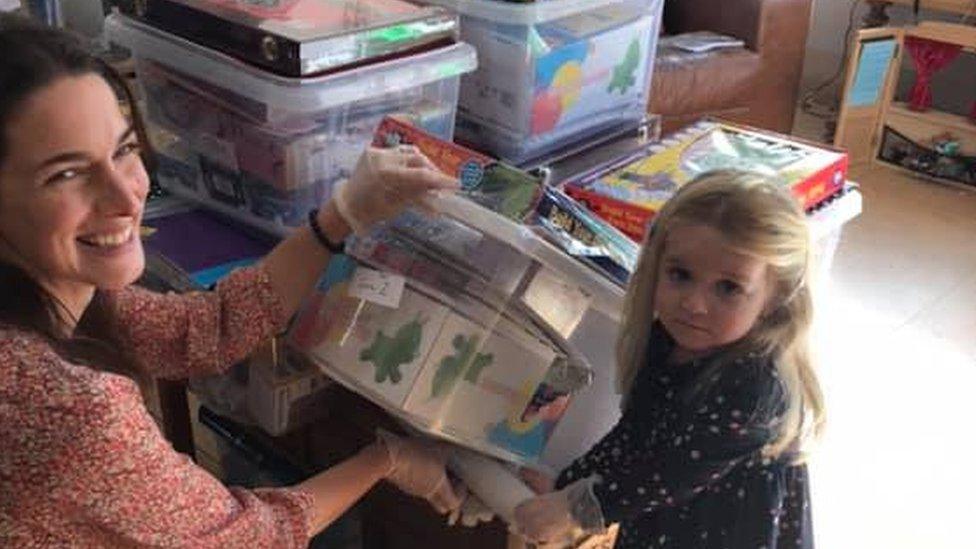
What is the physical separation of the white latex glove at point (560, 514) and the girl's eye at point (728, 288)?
22 cm

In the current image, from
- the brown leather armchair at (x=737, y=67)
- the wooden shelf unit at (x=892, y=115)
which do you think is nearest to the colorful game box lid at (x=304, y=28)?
the brown leather armchair at (x=737, y=67)

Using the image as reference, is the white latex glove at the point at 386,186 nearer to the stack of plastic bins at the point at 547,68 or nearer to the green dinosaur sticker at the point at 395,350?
the green dinosaur sticker at the point at 395,350

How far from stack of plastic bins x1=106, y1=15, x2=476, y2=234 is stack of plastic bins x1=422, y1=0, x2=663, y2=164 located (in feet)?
0.26

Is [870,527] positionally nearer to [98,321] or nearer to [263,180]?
[263,180]

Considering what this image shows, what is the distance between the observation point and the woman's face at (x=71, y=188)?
742 mm

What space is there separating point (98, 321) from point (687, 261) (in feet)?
1.80

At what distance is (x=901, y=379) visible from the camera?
2100mm

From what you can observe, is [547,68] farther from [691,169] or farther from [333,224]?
[333,224]

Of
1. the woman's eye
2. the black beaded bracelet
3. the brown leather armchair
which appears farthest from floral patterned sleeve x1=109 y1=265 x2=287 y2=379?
the brown leather armchair

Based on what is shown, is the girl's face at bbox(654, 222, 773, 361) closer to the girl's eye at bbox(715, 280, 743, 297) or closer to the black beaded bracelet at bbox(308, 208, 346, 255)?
the girl's eye at bbox(715, 280, 743, 297)

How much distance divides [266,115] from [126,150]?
39 centimetres

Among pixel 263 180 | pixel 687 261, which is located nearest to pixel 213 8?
pixel 263 180

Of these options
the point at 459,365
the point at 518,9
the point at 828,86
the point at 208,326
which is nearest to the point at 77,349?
the point at 208,326

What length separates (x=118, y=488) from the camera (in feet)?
2.48
